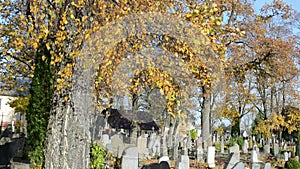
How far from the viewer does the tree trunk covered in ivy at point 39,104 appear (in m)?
8.88

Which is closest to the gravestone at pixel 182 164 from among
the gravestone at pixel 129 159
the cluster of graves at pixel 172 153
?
the cluster of graves at pixel 172 153

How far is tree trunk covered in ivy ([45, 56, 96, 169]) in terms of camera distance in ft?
19.7

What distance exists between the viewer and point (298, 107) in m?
31.2

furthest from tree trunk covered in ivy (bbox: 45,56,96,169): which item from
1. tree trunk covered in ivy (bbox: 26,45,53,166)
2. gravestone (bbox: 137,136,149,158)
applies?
gravestone (bbox: 137,136,149,158)

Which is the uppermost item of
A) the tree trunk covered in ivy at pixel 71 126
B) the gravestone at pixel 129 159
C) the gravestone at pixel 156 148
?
the tree trunk covered in ivy at pixel 71 126

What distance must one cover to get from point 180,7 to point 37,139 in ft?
15.8

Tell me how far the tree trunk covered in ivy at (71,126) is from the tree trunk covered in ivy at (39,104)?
2836mm

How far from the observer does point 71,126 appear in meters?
6.04

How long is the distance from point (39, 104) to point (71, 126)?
3.50 metres

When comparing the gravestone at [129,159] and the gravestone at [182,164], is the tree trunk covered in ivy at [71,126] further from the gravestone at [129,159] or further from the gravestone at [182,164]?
the gravestone at [182,164]

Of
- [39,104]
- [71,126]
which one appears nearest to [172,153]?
[39,104]

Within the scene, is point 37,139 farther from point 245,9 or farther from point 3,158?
point 245,9

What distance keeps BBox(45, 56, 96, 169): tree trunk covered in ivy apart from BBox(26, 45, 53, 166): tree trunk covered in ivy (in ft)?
9.30

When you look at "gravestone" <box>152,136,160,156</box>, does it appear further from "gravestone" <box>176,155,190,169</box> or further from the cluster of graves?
"gravestone" <box>176,155,190,169</box>
